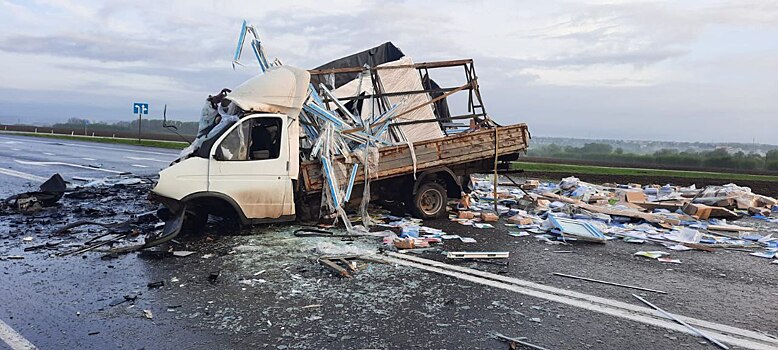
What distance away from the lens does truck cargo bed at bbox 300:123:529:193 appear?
8.52 metres

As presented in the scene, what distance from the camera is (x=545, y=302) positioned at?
531 cm

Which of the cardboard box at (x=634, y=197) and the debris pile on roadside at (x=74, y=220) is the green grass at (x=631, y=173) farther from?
the debris pile on roadside at (x=74, y=220)

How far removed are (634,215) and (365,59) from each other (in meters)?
6.19

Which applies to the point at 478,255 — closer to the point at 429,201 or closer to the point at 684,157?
the point at 429,201

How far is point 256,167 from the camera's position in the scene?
7.90 m

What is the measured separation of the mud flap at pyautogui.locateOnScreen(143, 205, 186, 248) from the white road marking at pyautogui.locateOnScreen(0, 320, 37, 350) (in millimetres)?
2738

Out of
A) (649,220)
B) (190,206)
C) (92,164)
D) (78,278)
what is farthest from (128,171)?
(649,220)

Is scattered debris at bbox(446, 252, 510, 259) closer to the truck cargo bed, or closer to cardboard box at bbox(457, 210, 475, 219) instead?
the truck cargo bed

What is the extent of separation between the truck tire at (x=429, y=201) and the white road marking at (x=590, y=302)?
103 inches

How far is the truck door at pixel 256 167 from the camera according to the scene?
7.68m

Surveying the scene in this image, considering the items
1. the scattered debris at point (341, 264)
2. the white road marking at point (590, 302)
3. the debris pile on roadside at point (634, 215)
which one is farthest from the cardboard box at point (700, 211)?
the scattered debris at point (341, 264)

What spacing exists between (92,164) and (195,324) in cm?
1652

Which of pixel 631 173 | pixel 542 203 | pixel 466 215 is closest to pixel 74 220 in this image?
pixel 466 215

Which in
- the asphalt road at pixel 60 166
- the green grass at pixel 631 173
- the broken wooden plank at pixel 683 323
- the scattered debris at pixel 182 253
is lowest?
the scattered debris at pixel 182 253
